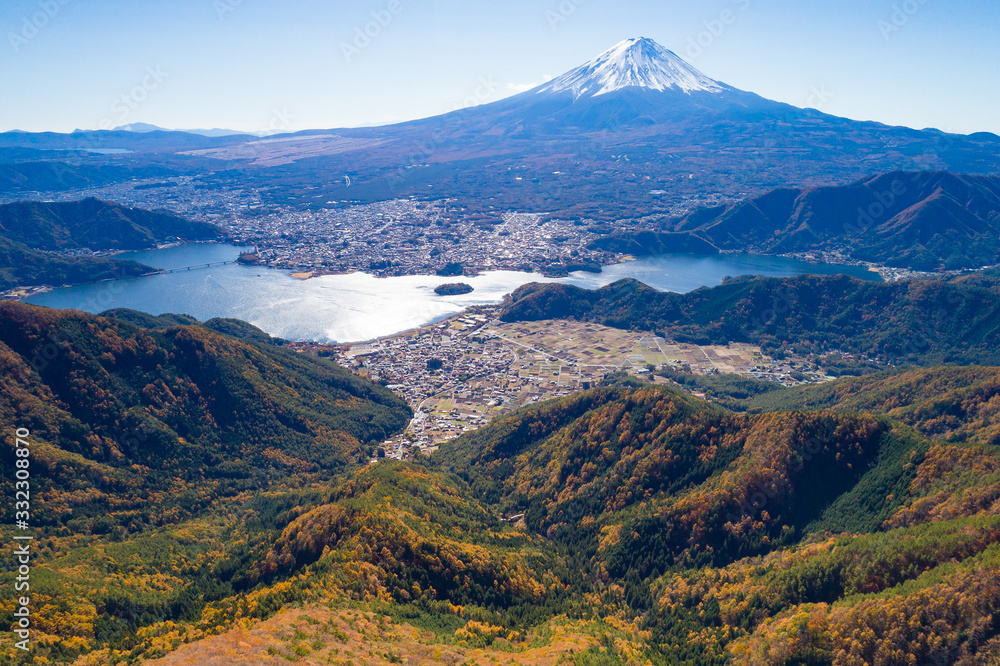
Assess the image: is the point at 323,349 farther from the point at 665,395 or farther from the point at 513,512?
the point at 665,395

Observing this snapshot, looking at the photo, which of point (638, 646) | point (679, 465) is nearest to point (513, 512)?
point (679, 465)

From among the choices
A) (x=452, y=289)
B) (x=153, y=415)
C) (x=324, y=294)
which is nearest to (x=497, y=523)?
(x=153, y=415)

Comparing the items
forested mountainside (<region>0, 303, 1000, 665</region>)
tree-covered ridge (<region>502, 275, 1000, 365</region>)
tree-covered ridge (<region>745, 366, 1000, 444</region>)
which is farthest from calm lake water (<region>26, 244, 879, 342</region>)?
tree-covered ridge (<region>745, 366, 1000, 444</region>)

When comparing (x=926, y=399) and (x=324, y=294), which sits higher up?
(x=324, y=294)

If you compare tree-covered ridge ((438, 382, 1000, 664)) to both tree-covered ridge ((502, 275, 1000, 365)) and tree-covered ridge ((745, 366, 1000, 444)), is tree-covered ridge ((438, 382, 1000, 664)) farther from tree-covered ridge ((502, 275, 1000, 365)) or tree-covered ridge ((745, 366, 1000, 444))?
tree-covered ridge ((502, 275, 1000, 365))

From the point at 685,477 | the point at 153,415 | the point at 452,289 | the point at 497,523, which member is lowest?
the point at 497,523

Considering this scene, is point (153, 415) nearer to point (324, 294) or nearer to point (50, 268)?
point (324, 294)

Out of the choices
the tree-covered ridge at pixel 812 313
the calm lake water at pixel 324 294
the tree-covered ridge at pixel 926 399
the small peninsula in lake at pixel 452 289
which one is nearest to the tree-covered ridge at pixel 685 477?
the tree-covered ridge at pixel 926 399
